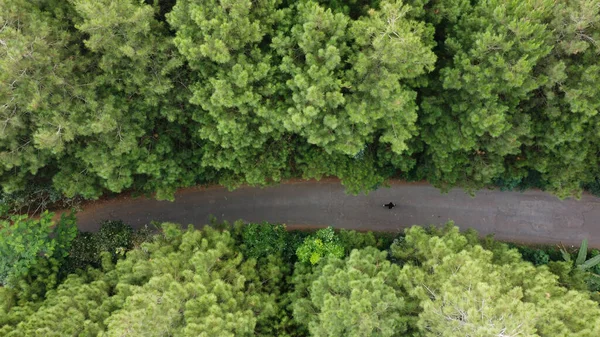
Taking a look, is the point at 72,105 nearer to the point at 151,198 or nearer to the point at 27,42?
the point at 27,42

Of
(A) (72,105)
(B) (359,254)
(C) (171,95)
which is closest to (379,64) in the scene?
(B) (359,254)

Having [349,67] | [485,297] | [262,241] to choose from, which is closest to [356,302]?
[485,297]

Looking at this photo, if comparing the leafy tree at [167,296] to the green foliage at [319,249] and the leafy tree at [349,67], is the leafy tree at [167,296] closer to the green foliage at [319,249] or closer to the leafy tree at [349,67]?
the green foliage at [319,249]

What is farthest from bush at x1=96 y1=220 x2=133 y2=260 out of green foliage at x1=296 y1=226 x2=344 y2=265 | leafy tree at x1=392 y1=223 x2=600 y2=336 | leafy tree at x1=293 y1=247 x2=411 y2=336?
leafy tree at x1=392 y1=223 x2=600 y2=336

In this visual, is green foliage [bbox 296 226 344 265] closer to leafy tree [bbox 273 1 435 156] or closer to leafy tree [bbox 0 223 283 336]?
leafy tree [bbox 0 223 283 336]

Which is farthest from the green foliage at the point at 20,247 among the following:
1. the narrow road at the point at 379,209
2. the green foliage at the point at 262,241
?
the green foliage at the point at 262,241

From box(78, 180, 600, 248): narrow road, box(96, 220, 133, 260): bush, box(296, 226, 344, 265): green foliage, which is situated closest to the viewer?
box(296, 226, 344, 265): green foliage

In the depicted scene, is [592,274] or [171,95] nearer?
[171,95]
